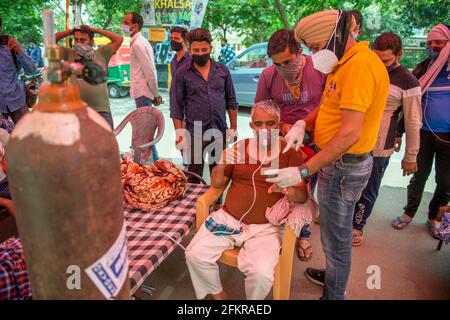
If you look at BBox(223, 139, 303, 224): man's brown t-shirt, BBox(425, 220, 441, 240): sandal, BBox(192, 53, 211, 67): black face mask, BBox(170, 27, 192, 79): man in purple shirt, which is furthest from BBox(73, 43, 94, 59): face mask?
BBox(425, 220, 441, 240): sandal

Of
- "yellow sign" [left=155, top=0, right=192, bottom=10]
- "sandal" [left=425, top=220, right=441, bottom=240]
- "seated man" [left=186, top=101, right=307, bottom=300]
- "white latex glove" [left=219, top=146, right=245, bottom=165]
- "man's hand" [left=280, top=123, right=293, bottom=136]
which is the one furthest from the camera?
"yellow sign" [left=155, top=0, right=192, bottom=10]

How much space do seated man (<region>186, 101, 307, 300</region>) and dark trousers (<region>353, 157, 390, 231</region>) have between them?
1.04 m

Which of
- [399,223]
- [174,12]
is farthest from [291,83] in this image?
[174,12]

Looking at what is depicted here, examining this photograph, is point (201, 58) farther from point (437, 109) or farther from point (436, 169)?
point (436, 169)

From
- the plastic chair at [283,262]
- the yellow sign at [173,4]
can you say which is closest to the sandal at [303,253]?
the plastic chair at [283,262]

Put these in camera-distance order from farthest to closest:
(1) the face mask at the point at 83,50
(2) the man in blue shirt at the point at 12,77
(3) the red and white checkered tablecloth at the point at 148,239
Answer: (2) the man in blue shirt at the point at 12,77 → (1) the face mask at the point at 83,50 → (3) the red and white checkered tablecloth at the point at 148,239

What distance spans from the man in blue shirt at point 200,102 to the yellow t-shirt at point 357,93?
161cm

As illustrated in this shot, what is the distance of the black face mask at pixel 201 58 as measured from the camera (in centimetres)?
325

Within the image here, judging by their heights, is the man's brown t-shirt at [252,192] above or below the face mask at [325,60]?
below

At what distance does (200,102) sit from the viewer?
3350 mm

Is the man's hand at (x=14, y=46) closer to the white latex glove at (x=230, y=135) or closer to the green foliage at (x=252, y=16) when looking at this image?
the white latex glove at (x=230, y=135)

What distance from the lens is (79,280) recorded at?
1.01 metres

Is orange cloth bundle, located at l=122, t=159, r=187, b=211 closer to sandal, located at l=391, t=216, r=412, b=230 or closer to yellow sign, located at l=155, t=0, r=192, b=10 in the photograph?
sandal, located at l=391, t=216, r=412, b=230

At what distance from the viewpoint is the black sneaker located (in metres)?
2.60
